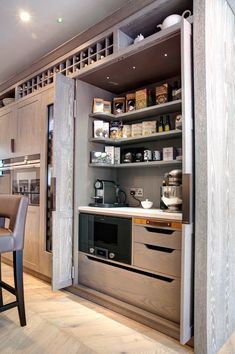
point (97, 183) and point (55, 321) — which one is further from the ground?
point (97, 183)

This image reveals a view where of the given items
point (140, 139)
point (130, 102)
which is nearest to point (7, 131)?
point (130, 102)

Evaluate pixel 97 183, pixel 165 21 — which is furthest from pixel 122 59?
pixel 97 183

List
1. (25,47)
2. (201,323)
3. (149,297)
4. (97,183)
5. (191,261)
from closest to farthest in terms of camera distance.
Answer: (201,323), (191,261), (149,297), (97,183), (25,47)

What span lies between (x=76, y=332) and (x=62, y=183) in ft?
4.08

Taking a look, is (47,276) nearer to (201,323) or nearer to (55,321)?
(55,321)

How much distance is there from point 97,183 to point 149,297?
1.22 m

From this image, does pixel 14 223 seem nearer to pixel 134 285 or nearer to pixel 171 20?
pixel 134 285

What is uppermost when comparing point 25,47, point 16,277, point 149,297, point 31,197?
point 25,47

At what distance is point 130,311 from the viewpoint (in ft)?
6.82

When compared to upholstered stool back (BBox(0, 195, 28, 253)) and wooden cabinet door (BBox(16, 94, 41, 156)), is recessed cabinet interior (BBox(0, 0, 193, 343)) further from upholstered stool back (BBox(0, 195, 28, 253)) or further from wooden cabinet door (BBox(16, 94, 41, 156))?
upholstered stool back (BBox(0, 195, 28, 253))

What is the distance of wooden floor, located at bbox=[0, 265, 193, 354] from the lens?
1679mm

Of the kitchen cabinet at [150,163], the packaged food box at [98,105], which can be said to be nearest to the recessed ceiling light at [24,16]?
the kitchen cabinet at [150,163]

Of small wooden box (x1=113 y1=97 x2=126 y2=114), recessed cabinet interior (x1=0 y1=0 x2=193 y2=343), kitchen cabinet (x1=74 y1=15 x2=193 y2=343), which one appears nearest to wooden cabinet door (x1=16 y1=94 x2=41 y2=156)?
recessed cabinet interior (x1=0 y1=0 x2=193 y2=343)

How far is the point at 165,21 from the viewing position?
1.97 meters
